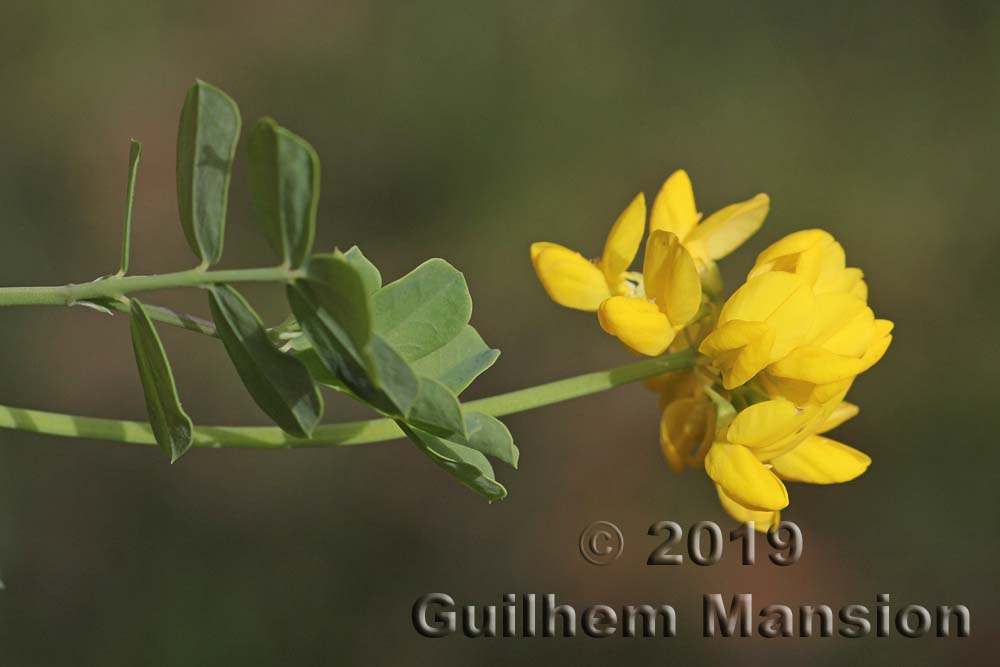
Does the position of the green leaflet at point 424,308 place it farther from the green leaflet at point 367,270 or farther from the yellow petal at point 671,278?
the yellow petal at point 671,278

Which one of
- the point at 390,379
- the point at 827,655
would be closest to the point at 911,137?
the point at 827,655

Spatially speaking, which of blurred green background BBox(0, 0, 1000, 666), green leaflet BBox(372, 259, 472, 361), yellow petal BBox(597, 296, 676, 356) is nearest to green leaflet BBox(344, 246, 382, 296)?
green leaflet BBox(372, 259, 472, 361)

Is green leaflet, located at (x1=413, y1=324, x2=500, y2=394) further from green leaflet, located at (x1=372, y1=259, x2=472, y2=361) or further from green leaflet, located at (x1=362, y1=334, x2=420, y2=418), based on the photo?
green leaflet, located at (x1=362, y1=334, x2=420, y2=418)

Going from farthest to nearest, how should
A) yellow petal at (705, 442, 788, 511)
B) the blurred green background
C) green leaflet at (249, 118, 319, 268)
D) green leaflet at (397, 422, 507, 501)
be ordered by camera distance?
the blurred green background
yellow petal at (705, 442, 788, 511)
green leaflet at (397, 422, 507, 501)
green leaflet at (249, 118, 319, 268)

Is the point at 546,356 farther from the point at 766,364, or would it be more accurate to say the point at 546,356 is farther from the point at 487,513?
the point at 766,364

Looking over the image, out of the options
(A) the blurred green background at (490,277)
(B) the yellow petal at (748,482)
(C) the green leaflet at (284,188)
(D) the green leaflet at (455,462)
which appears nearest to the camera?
(C) the green leaflet at (284,188)

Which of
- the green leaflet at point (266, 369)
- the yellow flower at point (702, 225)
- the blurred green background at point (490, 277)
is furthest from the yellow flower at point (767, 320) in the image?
the blurred green background at point (490, 277)

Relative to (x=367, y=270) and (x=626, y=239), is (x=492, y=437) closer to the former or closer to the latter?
(x=367, y=270)
